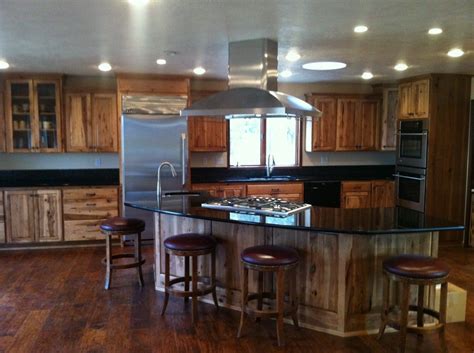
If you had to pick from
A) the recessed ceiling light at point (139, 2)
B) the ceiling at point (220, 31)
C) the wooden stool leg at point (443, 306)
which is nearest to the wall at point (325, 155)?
the ceiling at point (220, 31)

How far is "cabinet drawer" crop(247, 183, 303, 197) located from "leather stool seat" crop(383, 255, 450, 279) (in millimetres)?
3433

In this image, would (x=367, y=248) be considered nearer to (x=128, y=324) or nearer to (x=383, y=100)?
(x=128, y=324)

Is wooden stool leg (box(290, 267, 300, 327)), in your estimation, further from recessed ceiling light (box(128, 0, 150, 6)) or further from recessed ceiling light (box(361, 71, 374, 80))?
recessed ceiling light (box(361, 71, 374, 80))

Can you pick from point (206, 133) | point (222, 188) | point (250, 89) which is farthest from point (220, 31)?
point (222, 188)

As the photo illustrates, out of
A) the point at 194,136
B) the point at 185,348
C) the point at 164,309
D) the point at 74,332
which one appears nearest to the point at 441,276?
the point at 185,348

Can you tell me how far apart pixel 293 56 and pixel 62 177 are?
152 inches

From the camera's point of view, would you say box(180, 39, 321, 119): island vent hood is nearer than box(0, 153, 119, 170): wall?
Yes

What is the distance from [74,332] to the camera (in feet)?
10.8

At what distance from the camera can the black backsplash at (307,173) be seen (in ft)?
21.9

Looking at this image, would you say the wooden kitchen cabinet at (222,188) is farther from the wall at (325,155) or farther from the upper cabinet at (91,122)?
the upper cabinet at (91,122)

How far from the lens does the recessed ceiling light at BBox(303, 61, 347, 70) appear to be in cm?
499

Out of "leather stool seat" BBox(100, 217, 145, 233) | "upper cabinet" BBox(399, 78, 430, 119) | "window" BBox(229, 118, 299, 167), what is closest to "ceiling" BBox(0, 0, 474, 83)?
"upper cabinet" BBox(399, 78, 430, 119)

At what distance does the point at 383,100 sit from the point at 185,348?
5.27 metres

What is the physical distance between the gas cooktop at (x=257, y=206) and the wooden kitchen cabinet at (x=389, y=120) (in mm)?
3690
